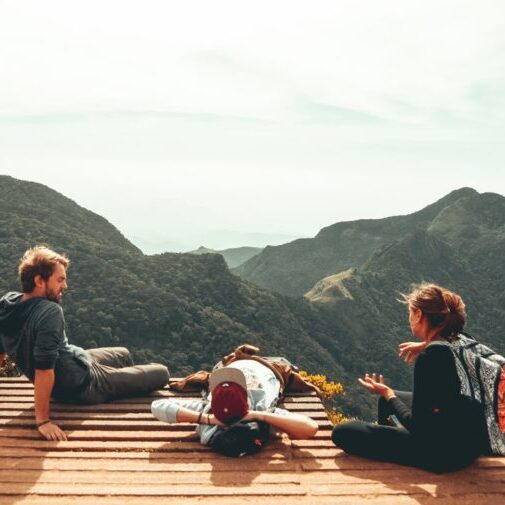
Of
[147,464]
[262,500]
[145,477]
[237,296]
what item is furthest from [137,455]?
[237,296]

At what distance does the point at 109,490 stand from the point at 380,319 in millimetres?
71096

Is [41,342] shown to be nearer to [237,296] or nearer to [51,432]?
[51,432]

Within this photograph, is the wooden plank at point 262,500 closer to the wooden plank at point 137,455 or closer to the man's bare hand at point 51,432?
the wooden plank at point 137,455

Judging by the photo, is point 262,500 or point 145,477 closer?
point 262,500

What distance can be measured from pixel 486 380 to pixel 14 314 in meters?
3.78

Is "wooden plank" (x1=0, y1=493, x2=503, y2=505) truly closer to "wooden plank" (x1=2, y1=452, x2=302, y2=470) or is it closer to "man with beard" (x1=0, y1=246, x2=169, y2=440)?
"wooden plank" (x1=2, y1=452, x2=302, y2=470)

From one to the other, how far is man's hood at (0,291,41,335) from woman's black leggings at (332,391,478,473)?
8.89 feet

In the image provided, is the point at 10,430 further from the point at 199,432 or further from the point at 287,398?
the point at 287,398

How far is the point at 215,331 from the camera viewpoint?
41156mm

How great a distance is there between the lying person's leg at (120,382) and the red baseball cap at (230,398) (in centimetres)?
149

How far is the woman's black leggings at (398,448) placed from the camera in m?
3.88

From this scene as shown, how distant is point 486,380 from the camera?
13.4 ft

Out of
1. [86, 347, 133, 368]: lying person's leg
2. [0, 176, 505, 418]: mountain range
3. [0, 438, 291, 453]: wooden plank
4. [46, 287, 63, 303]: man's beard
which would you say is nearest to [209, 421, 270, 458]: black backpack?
[0, 438, 291, 453]: wooden plank

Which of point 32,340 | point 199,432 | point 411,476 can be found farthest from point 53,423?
point 411,476
